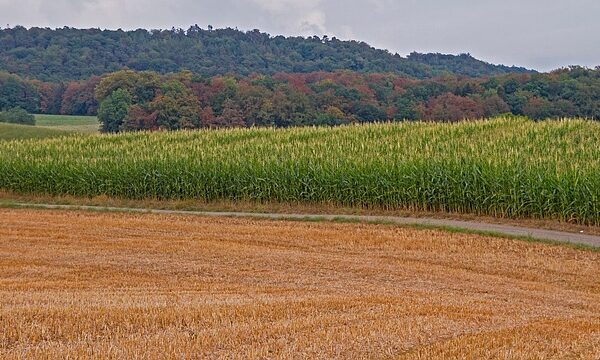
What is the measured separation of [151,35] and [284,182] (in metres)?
114

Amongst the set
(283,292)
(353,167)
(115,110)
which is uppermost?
(115,110)

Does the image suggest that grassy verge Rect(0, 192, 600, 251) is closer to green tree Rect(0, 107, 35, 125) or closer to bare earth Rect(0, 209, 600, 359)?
bare earth Rect(0, 209, 600, 359)

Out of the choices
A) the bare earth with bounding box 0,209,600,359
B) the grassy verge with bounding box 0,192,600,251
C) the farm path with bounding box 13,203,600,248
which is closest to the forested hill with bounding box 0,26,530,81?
the grassy verge with bounding box 0,192,600,251

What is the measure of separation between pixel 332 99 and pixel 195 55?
206 ft

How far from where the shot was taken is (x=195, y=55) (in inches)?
4973

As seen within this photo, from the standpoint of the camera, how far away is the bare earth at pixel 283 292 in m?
7.63

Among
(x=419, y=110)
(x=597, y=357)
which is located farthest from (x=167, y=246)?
(x=419, y=110)

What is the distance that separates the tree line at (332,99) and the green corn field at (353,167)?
2195cm

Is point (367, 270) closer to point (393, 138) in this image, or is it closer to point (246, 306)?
point (246, 306)

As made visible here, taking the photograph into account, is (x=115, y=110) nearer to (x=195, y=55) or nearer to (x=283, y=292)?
(x=195, y=55)

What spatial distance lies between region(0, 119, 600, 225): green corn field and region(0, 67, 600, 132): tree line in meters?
22.0

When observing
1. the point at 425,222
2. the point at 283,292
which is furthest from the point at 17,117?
the point at 283,292

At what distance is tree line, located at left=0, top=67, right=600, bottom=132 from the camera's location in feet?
199

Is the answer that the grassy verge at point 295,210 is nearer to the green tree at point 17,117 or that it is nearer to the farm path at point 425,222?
the farm path at point 425,222
